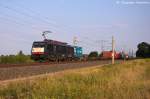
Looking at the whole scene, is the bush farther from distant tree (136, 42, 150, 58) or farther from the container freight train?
distant tree (136, 42, 150, 58)

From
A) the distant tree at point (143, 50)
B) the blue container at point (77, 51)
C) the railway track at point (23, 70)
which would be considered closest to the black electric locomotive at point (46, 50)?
the railway track at point (23, 70)

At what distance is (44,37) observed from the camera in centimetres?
4675

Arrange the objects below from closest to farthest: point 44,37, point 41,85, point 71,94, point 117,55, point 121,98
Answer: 1. point 121,98
2. point 71,94
3. point 41,85
4. point 44,37
5. point 117,55

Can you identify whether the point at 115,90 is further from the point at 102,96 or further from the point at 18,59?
the point at 18,59

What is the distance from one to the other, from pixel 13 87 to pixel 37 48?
30.0m

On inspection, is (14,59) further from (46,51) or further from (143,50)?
(143,50)

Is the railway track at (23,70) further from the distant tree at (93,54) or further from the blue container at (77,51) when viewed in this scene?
the distant tree at (93,54)

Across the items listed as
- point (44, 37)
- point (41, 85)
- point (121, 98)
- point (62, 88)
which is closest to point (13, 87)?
point (41, 85)

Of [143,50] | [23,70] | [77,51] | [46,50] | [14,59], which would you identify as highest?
[143,50]

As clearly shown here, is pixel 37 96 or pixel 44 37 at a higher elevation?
pixel 44 37

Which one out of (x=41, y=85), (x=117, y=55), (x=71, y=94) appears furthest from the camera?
(x=117, y=55)

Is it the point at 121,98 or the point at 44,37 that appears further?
the point at 44,37

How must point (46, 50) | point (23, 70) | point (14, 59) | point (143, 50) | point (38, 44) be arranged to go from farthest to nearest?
point (143, 50), point (14, 59), point (38, 44), point (46, 50), point (23, 70)

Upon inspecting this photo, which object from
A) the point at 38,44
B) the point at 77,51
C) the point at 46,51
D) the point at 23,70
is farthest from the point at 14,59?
the point at 23,70
